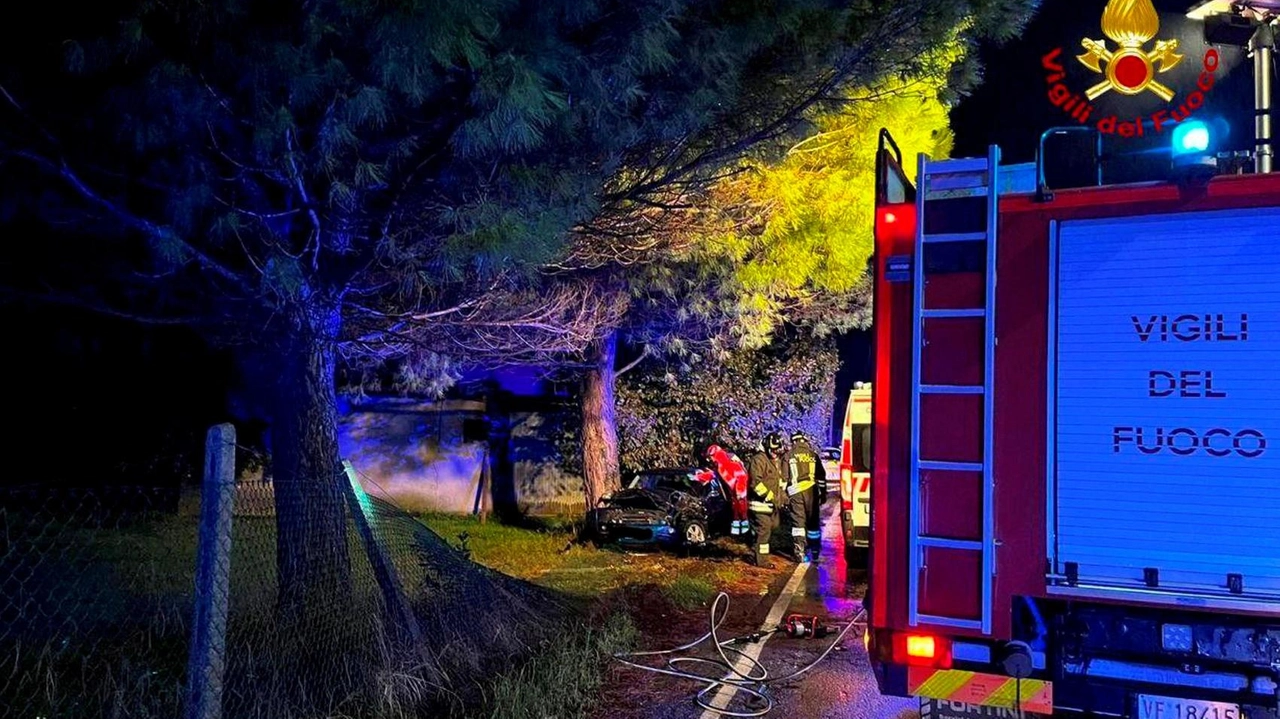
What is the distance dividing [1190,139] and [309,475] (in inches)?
211

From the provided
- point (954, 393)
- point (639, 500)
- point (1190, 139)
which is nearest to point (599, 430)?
point (639, 500)

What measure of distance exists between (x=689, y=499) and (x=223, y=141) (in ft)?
27.7

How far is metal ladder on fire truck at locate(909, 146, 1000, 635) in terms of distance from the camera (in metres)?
4.01

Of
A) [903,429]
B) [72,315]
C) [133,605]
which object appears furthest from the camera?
[72,315]

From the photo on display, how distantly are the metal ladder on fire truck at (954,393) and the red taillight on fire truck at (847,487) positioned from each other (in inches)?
288

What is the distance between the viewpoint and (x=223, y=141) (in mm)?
5410

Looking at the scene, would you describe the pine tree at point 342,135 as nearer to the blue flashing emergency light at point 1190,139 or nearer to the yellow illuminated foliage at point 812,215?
the blue flashing emergency light at point 1190,139

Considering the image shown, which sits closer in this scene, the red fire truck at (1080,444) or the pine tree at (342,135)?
the red fire truck at (1080,444)

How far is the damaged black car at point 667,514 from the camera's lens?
12.5 meters

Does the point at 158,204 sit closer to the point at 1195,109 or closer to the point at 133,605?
the point at 133,605

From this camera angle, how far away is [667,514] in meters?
12.5

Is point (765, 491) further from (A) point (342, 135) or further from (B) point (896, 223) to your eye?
(A) point (342, 135)

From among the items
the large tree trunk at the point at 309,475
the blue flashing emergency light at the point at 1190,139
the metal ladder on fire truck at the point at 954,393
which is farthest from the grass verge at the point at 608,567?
the blue flashing emergency light at the point at 1190,139

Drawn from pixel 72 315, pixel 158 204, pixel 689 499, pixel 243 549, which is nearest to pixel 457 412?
pixel 689 499
